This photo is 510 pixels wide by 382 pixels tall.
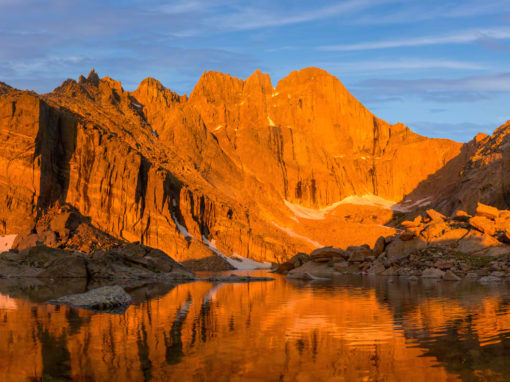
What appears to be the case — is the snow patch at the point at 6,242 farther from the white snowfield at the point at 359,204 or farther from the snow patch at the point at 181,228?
the white snowfield at the point at 359,204

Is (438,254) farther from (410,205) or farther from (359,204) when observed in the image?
(410,205)

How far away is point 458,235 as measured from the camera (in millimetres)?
57375

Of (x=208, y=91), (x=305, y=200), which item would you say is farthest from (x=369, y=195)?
(x=208, y=91)

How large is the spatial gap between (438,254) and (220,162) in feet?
312

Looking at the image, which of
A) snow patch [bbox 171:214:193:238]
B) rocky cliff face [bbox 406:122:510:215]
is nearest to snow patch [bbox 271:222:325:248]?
rocky cliff face [bbox 406:122:510:215]

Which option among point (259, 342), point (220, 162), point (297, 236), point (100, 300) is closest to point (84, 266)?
point (100, 300)

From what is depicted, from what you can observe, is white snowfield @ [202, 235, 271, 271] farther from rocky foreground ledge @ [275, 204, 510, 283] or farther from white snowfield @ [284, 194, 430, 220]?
white snowfield @ [284, 194, 430, 220]

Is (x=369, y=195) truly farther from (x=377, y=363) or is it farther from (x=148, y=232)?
(x=377, y=363)

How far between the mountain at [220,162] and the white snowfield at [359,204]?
104 centimetres

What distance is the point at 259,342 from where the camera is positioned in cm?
1533

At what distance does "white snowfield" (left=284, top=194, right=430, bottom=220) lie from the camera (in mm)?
157875

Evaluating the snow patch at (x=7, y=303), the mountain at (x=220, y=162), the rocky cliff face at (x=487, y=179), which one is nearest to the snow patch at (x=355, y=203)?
the mountain at (x=220, y=162)

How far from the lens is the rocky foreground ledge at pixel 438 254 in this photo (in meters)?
50.1

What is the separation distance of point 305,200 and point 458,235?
4351 inches
